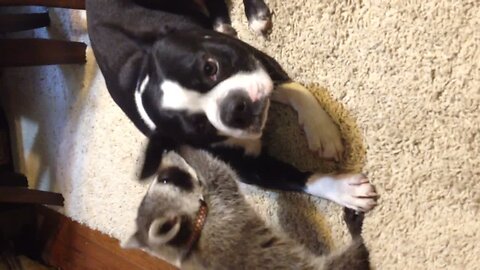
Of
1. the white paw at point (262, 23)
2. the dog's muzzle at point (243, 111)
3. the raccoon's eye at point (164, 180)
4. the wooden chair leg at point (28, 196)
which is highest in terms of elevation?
the white paw at point (262, 23)

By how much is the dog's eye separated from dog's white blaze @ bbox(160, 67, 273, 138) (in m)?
0.03

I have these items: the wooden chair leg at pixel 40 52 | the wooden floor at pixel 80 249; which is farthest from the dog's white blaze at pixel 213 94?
the wooden chair leg at pixel 40 52

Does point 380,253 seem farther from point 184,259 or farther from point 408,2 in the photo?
point 408,2

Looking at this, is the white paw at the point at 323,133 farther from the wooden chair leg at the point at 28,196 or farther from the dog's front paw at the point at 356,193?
the wooden chair leg at the point at 28,196

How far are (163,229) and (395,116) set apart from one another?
0.60 metres

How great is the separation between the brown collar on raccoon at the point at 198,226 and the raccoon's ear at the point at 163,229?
59 millimetres

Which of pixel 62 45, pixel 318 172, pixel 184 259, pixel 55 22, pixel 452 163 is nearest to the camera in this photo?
pixel 452 163

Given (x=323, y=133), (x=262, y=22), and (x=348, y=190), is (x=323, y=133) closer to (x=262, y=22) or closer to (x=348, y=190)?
(x=348, y=190)

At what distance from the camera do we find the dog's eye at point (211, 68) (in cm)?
→ 139

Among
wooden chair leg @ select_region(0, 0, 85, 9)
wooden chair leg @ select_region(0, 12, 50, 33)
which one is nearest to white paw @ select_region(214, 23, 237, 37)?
wooden chair leg @ select_region(0, 0, 85, 9)

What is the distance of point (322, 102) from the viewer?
1646 millimetres

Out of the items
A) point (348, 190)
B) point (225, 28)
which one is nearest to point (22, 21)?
point (225, 28)

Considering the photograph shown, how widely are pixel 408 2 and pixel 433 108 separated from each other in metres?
0.24

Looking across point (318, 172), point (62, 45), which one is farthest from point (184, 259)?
point (62, 45)
